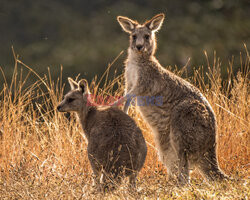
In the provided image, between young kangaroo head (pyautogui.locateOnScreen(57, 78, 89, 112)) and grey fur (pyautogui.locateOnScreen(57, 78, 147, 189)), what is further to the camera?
young kangaroo head (pyautogui.locateOnScreen(57, 78, 89, 112))

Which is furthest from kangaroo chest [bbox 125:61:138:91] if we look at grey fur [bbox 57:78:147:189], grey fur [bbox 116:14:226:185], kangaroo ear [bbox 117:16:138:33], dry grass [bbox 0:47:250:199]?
grey fur [bbox 57:78:147:189]

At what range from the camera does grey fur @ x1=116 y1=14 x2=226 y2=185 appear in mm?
5984

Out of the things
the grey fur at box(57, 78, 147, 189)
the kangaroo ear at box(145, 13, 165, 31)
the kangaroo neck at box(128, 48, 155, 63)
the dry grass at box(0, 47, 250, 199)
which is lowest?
the dry grass at box(0, 47, 250, 199)

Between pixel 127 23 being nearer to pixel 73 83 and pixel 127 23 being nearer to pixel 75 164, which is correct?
pixel 73 83

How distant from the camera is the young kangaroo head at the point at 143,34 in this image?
21.5 ft

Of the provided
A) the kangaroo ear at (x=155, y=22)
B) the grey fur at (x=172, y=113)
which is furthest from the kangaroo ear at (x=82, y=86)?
the kangaroo ear at (x=155, y=22)

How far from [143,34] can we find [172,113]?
3.91 ft

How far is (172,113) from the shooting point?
6137mm

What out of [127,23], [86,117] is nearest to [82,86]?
[86,117]

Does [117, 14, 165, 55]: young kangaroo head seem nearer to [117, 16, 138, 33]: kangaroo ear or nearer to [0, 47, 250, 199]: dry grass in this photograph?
[117, 16, 138, 33]: kangaroo ear

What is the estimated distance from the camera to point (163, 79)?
6516 mm

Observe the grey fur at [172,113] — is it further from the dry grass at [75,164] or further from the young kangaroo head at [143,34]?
the dry grass at [75,164]

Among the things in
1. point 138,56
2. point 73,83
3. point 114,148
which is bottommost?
point 114,148

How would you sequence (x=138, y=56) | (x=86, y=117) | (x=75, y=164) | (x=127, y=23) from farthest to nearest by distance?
(x=127, y=23) < (x=138, y=56) < (x=75, y=164) < (x=86, y=117)
